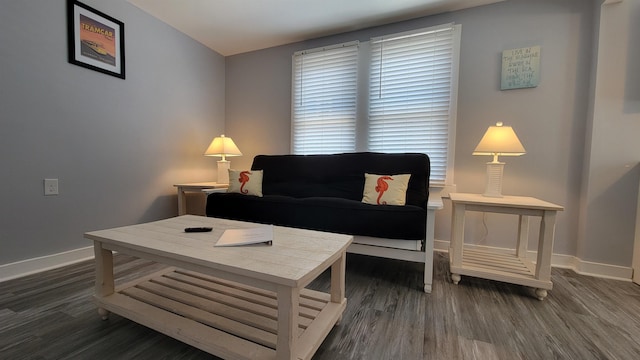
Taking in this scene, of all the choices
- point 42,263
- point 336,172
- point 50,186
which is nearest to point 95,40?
point 50,186

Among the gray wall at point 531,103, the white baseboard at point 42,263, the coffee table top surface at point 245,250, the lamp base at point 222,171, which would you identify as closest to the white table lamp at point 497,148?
the gray wall at point 531,103

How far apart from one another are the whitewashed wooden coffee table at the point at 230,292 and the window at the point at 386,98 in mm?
1641

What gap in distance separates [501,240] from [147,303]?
2.63m

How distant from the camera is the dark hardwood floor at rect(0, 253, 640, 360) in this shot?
1.10 metres

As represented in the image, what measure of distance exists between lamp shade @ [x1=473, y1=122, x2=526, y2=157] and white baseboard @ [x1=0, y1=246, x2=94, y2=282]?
10.5 ft

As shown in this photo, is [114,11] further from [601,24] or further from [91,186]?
[601,24]

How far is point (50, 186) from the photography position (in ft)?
6.22

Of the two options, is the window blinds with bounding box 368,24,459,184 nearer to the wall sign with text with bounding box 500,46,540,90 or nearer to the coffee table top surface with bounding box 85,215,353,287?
the wall sign with text with bounding box 500,46,540,90

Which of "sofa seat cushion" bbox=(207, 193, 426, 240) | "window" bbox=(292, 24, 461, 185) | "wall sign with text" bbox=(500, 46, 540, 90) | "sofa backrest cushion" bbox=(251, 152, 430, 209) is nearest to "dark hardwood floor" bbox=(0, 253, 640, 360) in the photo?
"sofa seat cushion" bbox=(207, 193, 426, 240)

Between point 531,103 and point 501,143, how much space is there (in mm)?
664

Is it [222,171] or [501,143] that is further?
[222,171]

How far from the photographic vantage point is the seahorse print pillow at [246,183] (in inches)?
97.7

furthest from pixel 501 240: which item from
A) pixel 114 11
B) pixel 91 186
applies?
pixel 114 11

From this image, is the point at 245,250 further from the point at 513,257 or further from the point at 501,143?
the point at 513,257
